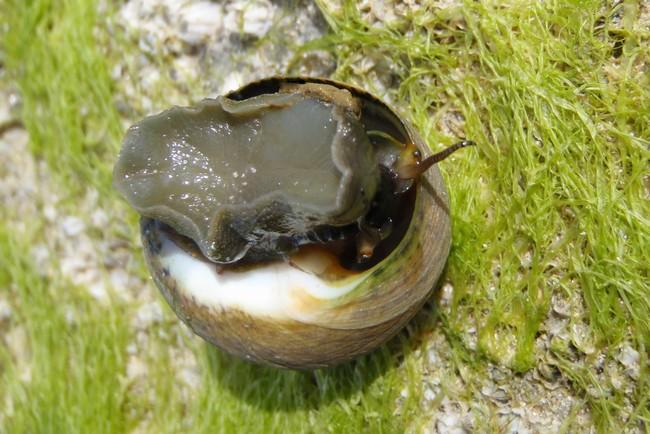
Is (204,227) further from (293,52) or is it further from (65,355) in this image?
(65,355)

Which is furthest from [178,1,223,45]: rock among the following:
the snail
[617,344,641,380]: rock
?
[617,344,641,380]: rock

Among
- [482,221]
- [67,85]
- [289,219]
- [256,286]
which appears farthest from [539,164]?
[67,85]

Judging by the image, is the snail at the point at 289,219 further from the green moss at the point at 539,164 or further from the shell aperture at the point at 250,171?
the green moss at the point at 539,164

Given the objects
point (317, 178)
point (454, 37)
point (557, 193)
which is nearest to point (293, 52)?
point (454, 37)

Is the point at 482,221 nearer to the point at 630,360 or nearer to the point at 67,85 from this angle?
the point at 630,360

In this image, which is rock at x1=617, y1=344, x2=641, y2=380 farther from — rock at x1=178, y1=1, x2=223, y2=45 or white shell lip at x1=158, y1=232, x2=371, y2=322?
rock at x1=178, y1=1, x2=223, y2=45

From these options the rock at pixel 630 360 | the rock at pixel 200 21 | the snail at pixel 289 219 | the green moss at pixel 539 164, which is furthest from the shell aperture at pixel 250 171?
the rock at pixel 630 360
